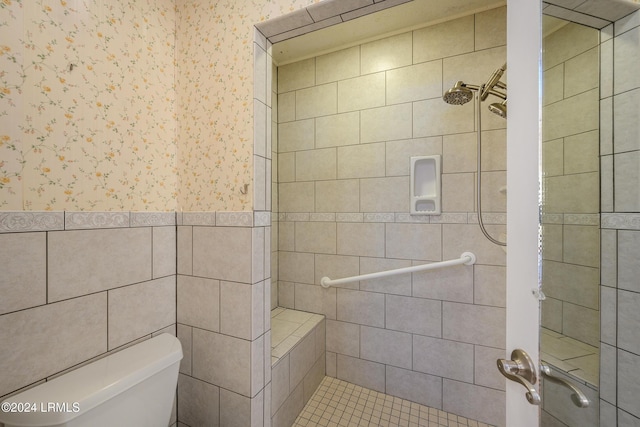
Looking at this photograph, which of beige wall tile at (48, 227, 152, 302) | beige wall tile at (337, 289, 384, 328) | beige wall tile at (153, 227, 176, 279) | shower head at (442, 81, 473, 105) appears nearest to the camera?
beige wall tile at (48, 227, 152, 302)

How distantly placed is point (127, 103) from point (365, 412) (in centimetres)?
204

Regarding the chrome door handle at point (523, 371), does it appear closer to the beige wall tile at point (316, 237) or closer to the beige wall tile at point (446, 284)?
the beige wall tile at point (446, 284)

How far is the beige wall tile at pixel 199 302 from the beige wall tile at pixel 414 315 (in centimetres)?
111

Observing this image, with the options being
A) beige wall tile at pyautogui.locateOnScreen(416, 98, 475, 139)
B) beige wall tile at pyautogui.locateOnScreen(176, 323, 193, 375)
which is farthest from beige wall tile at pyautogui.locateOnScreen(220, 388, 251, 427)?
beige wall tile at pyautogui.locateOnScreen(416, 98, 475, 139)

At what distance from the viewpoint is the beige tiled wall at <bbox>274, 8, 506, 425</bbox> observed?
1.47 metres

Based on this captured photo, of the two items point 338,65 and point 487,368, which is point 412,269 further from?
point 338,65

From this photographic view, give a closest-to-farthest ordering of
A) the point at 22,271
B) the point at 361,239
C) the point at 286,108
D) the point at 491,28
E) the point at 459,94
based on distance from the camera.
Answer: the point at 22,271, the point at 459,94, the point at 491,28, the point at 361,239, the point at 286,108

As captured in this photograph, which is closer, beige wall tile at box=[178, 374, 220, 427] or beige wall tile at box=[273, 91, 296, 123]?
beige wall tile at box=[178, 374, 220, 427]

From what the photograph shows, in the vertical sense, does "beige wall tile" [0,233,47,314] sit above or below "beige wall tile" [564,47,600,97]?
below

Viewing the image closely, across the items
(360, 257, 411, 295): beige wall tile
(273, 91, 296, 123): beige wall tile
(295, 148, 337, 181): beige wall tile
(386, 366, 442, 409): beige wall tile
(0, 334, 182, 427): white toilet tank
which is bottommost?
(386, 366, 442, 409): beige wall tile

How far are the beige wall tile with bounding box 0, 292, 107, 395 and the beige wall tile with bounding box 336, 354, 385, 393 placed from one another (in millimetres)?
1463

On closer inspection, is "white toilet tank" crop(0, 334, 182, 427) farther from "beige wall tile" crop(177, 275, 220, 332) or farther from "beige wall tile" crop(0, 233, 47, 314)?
"beige wall tile" crop(0, 233, 47, 314)

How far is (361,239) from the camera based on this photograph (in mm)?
1751

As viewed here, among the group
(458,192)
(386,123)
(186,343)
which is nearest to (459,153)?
(458,192)
